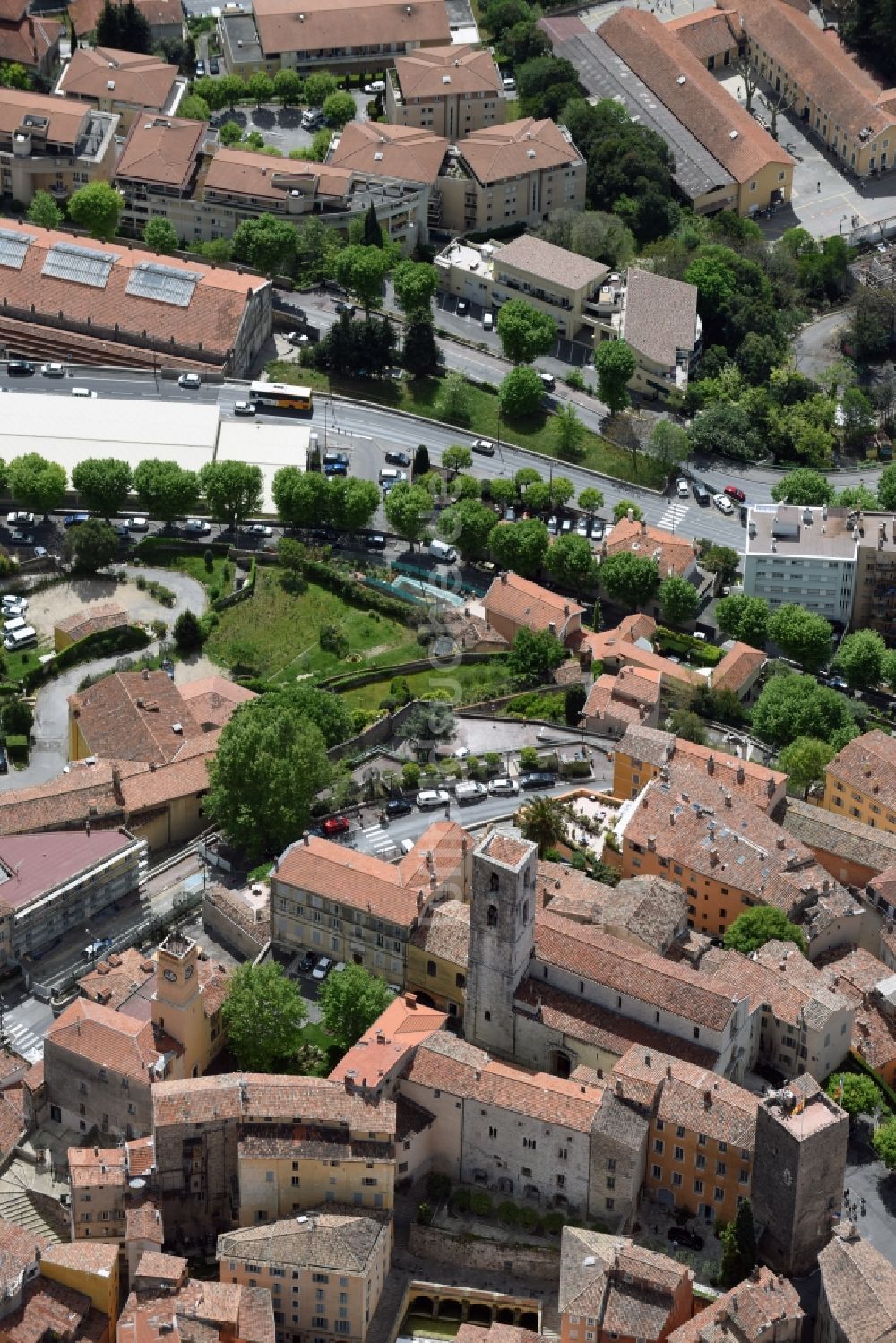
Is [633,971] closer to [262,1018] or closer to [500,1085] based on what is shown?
[500,1085]

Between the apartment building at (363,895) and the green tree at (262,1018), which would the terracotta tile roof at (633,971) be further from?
the green tree at (262,1018)

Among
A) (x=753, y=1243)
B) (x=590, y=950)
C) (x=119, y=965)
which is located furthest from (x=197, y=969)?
(x=753, y=1243)

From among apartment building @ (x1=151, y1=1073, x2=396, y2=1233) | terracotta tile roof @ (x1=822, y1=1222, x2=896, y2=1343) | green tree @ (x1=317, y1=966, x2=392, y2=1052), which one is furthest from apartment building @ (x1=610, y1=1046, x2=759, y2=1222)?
green tree @ (x1=317, y1=966, x2=392, y2=1052)

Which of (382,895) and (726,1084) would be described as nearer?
(726,1084)

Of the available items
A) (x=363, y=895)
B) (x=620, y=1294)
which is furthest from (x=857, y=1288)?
(x=363, y=895)

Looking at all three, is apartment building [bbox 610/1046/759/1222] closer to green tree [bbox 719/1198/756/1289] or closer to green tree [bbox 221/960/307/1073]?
green tree [bbox 719/1198/756/1289]

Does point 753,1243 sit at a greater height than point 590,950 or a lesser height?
lesser

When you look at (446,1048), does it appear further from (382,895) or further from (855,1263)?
(855,1263)
